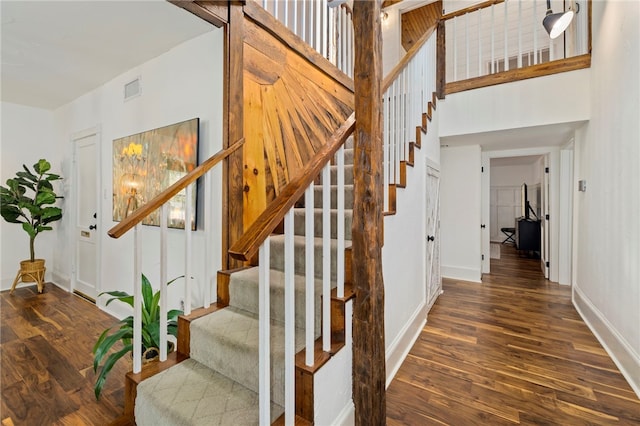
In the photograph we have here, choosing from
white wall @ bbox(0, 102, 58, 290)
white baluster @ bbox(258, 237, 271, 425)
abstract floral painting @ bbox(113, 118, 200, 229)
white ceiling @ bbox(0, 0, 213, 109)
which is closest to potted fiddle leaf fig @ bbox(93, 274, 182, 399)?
abstract floral painting @ bbox(113, 118, 200, 229)

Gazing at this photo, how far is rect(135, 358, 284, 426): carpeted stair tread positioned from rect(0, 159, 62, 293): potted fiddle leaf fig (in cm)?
380

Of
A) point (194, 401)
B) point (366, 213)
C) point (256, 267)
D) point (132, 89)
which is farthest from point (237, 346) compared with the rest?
point (132, 89)

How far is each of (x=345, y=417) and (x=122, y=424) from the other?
4.01ft

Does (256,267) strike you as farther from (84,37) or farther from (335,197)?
(84,37)

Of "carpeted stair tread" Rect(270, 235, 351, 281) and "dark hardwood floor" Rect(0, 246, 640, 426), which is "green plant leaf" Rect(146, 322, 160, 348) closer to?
"dark hardwood floor" Rect(0, 246, 640, 426)

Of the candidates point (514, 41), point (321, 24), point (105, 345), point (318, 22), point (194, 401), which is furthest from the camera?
A: point (514, 41)

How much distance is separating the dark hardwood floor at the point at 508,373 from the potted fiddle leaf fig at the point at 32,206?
486 centimetres

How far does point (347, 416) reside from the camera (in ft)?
4.93

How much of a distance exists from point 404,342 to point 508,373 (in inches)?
30.2

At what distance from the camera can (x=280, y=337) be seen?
1.53 m

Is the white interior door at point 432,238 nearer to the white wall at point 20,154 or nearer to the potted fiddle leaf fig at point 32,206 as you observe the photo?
the potted fiddle leaf fig at point 32,206

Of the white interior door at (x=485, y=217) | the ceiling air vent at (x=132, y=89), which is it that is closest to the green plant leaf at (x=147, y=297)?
the ceiling air vent at (x=132, y=89)

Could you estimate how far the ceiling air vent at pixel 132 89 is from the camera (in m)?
2.77

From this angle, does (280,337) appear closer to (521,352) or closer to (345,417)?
(345,417)
